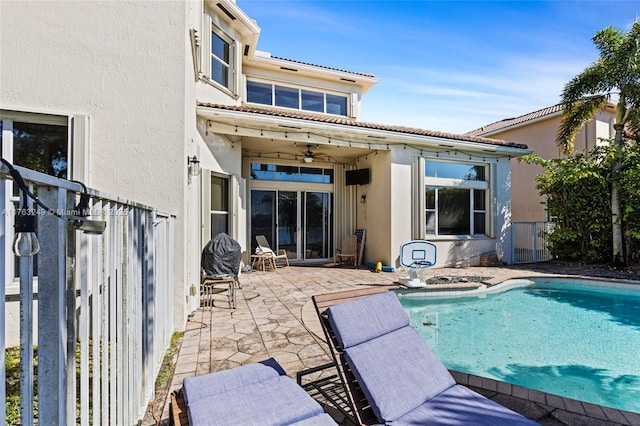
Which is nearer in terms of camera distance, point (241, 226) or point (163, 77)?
point (163, 77)

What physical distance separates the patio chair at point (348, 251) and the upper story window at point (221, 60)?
6521 mm

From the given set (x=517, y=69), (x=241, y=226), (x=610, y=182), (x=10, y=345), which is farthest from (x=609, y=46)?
(x=10, y=345)

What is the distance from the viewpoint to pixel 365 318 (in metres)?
2.84

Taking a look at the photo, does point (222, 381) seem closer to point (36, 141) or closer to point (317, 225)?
point (36, 141)

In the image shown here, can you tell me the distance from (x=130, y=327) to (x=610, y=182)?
1394 centimetres

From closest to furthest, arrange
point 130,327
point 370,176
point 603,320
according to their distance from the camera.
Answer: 1. point 130,327
2. point 603,320
3. point 370,176

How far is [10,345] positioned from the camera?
4.10 m

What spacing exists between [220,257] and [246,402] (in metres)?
4.46

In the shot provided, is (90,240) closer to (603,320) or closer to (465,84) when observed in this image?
(603,320)

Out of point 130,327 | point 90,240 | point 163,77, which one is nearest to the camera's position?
point 90,240

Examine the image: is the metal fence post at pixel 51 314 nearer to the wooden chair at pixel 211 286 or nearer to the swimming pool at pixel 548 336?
the swimming pool at pixel 548 336

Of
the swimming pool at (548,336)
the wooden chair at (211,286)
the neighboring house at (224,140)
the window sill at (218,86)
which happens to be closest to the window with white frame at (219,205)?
the neighboring house at (224,140)

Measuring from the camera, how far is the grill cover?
634cm

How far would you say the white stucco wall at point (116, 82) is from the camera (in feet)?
14.6
